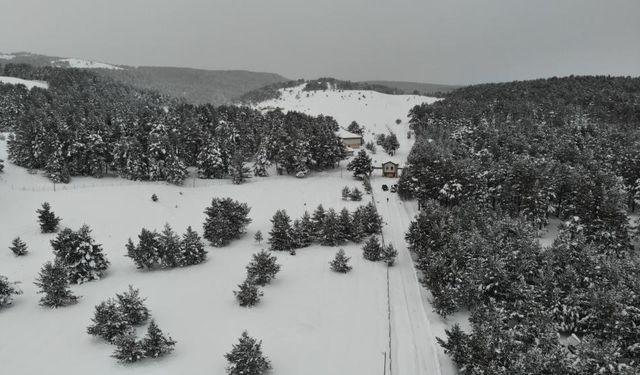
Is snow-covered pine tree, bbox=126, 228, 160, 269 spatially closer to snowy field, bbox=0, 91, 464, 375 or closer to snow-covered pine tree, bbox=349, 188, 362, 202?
snowy field, bbox=0, 91, 464, 375

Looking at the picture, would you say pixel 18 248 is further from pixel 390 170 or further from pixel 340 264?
pixel 390 170

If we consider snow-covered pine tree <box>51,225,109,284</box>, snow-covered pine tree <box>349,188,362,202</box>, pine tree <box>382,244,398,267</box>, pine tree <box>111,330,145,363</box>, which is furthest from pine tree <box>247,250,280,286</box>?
snow-covered pine tree <box>349,188,362,202</box>

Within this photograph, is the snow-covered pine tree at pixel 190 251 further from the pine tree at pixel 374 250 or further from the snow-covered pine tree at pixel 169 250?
the pine tree at pixel 374 250

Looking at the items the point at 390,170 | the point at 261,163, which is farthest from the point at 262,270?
the point at 390,170

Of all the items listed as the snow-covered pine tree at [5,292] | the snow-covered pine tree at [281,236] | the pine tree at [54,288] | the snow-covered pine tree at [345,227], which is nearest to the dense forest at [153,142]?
the snow-covered pine tree at [281,236]

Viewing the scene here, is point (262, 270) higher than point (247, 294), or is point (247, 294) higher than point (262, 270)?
point (262, 270)

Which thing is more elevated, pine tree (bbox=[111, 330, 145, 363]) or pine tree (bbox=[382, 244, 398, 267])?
pine tree (bbox=[382, 244, 398, 267])
